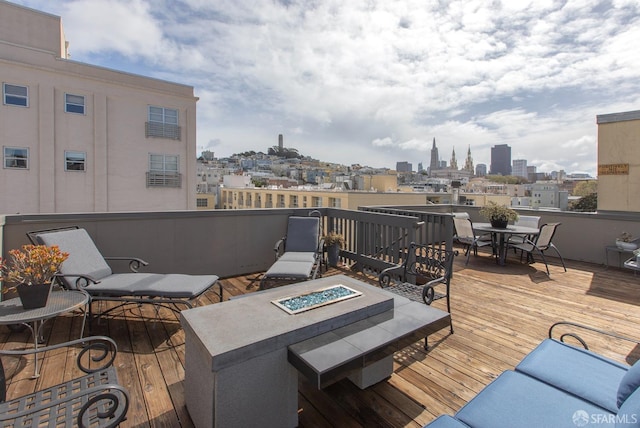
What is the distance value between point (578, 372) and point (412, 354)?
46.6 inches

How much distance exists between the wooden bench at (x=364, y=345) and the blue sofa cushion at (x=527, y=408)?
0.51 meters

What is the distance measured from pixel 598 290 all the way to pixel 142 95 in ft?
56.5

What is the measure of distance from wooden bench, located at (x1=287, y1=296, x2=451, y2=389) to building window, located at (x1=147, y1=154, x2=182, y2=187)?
15.6 metres

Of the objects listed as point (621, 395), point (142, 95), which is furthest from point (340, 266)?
point (142, 95)

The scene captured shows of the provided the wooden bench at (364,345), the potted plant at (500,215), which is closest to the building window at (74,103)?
the potted plant at (500,215)

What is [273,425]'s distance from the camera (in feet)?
5.55

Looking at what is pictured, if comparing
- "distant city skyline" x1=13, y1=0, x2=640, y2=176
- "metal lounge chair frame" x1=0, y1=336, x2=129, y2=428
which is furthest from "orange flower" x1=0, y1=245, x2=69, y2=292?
"distant city skyline" x1=13, y1=0, x2=640, y2=176

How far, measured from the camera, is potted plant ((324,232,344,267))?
5484mm

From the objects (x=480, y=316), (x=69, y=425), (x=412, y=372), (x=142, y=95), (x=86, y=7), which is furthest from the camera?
(x=142, y=95)

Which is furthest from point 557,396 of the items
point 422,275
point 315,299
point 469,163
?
point 469,163

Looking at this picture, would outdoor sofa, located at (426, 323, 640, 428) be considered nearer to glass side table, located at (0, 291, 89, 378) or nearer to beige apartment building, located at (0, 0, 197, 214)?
glass side table, located at (0, 291, 89, 378)

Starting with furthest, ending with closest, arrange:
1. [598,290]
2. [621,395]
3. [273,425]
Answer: [598,290] < [273,425] < [621,395]

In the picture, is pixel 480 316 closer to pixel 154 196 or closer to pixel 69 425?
pixel 69 425

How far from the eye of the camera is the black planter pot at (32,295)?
7.74 ft
